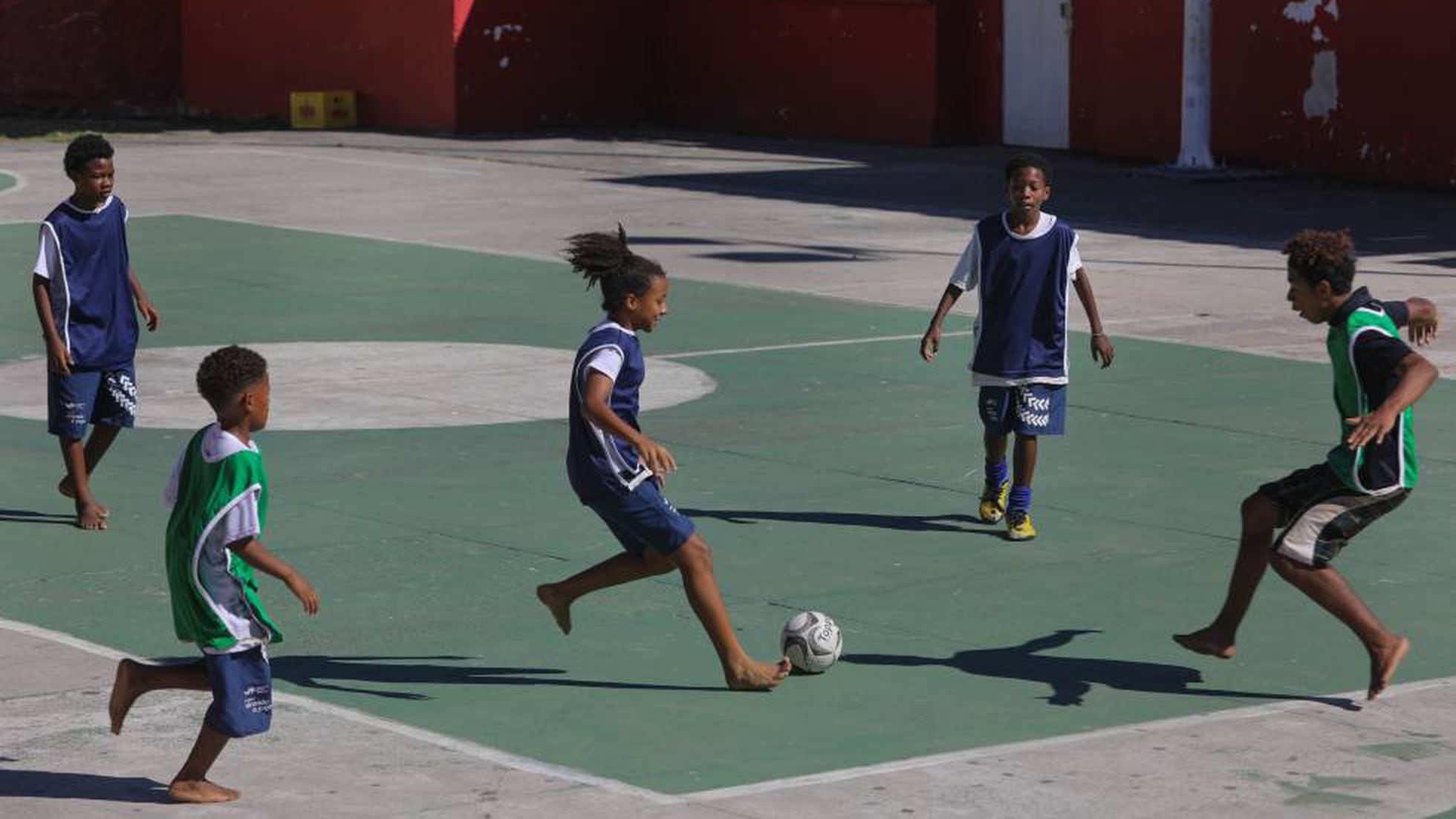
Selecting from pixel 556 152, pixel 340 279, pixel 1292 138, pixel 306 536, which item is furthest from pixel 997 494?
pixel 556 152

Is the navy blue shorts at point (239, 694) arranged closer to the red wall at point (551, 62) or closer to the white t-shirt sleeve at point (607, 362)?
the white t-shirt sleeve at point (607, 362)

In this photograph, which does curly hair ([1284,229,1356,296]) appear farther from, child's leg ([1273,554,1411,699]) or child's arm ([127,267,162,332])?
child's arm ([127,267,162,332])

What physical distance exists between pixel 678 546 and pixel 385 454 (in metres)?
4.79

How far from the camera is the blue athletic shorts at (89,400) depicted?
11508mm

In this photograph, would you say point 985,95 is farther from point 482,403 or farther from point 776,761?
point 776,761

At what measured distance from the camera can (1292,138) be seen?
30.2 metres

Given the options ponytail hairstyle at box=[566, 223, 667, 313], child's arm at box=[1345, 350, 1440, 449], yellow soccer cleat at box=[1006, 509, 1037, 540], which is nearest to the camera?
child's arm at box=[1345, 350, 1440, 449]

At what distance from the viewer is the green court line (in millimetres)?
8438

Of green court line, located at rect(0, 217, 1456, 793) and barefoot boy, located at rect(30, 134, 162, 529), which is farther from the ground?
barefoot boy, located at rect(30, 134, 162, 529)

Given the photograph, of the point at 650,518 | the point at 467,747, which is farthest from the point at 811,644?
the point at 467,747

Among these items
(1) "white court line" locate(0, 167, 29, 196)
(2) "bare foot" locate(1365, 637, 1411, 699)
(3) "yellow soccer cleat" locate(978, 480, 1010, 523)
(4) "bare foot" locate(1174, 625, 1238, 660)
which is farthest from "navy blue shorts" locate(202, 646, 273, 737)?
(1) "white court line" locate(0, 167, 29, 196)

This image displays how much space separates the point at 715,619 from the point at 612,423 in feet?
2.49

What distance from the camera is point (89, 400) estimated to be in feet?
38.1

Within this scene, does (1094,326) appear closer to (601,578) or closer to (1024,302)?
(1024,302)
